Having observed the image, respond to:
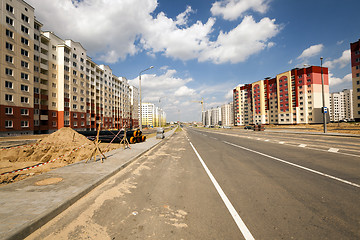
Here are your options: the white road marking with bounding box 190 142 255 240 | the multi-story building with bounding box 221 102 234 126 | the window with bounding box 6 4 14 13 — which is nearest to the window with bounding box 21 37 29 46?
the window with bounding box 6 4 14 13

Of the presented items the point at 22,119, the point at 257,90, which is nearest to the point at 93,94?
the point at 22,119

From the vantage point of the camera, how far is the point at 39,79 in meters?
32.2

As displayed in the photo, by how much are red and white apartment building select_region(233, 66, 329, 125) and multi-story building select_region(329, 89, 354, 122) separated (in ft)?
246

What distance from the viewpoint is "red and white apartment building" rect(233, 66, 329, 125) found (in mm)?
62938

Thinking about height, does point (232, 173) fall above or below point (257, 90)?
below

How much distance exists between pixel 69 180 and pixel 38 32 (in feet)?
140

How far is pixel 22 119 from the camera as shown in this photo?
90.6 ft

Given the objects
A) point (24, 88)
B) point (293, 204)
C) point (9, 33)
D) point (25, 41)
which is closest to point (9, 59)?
point (9, 33)

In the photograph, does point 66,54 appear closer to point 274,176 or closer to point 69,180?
point 69,180

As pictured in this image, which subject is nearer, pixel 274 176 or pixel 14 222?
pixel 14 222

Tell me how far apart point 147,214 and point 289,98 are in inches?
3354

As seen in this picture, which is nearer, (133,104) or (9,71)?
(9,71)

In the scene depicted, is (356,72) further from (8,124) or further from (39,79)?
(8,124)

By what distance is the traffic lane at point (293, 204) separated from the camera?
2.54 metres
